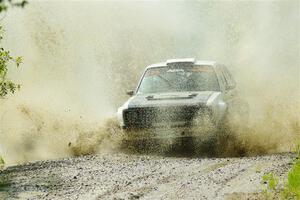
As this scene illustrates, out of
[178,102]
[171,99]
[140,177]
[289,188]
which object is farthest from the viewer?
[171,99]

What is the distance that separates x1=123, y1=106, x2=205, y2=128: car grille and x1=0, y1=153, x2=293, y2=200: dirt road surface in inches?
23.9

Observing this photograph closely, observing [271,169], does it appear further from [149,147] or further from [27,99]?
[27,99]

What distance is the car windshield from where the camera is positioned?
39.8 feet

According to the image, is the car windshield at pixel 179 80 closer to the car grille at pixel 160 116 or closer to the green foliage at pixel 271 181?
the car grille at pixel 160 116

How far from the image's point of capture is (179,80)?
1227 centimetres

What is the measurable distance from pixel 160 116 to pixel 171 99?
455 mm

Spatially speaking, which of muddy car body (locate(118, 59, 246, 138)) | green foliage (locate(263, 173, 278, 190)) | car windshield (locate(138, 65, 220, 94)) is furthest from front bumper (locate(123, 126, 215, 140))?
green foliage (locate(263, 173, 278, 190))

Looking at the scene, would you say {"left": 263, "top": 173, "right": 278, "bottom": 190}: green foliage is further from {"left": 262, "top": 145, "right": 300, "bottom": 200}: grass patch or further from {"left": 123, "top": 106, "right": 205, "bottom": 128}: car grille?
{"left": 123, "top": 106, "right": 205, "bottom": 128}: car grille

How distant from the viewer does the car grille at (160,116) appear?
35.9ft

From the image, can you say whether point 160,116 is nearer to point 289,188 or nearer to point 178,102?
point 178,102

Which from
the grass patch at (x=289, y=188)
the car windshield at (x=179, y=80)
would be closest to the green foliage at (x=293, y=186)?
the grass patch at (x=289, y=188)

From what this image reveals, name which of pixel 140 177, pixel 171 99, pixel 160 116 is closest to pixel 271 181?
pixel 140 177

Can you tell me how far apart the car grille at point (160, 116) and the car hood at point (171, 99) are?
94 mm

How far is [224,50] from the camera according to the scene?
3212cm
